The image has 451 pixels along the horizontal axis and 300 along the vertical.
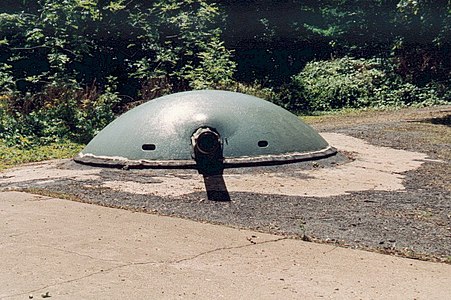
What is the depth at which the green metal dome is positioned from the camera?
9.12 metres

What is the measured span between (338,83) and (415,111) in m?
3.10

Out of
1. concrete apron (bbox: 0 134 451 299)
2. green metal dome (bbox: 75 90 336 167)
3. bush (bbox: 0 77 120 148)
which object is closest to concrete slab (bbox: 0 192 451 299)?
concrete apron (bbox: 0 134 451 299)

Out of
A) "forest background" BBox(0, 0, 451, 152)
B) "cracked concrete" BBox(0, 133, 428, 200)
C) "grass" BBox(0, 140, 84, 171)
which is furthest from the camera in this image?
"forest background" BBox(0, 0, 451, 152)

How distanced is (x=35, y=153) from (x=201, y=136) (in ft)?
14.3

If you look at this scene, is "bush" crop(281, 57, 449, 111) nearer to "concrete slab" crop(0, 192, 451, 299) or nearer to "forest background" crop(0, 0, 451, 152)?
"forest background" crop(0, 0, 451, 152)

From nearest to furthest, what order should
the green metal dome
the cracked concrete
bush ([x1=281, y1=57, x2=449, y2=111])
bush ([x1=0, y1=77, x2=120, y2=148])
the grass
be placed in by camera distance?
the cracked concrete
the green metal dome
the grass
bush ([x1=0, y1=77, x2=120, y2=148])
bush ([x1=281, y1=57, x2=449, y2=111])


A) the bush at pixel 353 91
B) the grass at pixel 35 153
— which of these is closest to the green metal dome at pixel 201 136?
the grass at pixel 35 153

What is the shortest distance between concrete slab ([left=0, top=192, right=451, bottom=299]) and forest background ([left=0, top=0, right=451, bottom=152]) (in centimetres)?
614

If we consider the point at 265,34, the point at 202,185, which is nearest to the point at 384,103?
the point at 265,34

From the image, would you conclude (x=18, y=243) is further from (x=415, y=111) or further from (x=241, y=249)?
(x=415, y=111)

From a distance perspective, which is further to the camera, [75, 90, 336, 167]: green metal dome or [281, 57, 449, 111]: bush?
[281, 57, 449, 111]: bush

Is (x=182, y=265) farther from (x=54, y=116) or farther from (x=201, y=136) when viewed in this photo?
(x=54, y=116)

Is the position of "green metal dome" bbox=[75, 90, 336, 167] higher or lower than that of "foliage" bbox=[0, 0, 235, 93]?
lower

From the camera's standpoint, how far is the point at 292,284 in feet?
15.1
